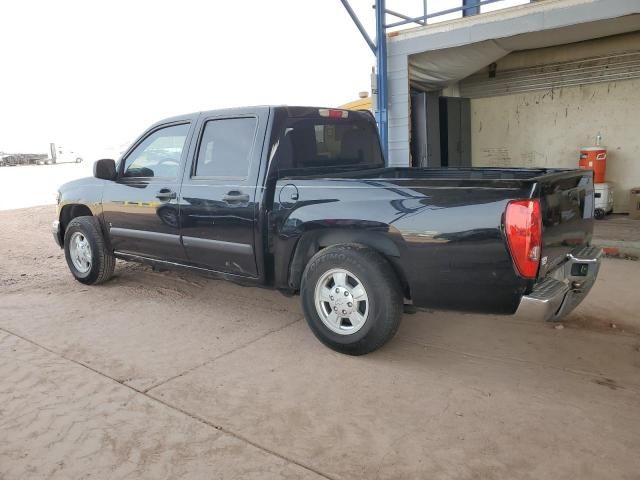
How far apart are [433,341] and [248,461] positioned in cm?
201

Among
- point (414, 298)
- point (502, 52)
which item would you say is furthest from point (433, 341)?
point (502, 52)

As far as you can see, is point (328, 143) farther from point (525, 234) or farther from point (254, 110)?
point (525, 234)

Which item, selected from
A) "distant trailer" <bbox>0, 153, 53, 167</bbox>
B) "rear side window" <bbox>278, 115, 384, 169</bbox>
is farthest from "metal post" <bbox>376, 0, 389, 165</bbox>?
"distant trailer" <bbox>0, 153, 53, 167</bbox>

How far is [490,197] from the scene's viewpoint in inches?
124

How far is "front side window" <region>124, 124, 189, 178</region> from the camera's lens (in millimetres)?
4938

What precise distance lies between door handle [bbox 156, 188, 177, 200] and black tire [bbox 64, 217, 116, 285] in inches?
47.7

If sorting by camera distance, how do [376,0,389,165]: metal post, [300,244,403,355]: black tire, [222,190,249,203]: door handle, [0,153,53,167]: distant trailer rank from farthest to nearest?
[0,153,53,167]: distant trailer < [376,0,389,165]: metal post < [222,190,249,203]: door handle < [300,244,403,355]: black tire

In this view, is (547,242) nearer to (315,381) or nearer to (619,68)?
(315,381)

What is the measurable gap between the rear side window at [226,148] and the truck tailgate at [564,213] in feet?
7.49

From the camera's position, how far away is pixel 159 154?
17.0ft

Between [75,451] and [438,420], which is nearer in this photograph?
[75,451]

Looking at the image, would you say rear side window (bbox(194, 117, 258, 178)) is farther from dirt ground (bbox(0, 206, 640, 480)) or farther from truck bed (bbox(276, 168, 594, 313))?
dirt ground (bbox(0, 206, 640, 480))

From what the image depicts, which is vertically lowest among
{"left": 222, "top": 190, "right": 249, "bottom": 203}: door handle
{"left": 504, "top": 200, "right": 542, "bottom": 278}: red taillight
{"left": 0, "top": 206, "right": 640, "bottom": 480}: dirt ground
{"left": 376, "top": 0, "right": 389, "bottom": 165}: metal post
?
{"left": 0, "top": 206, "right": 640, "bottom": 480}: dirt ground

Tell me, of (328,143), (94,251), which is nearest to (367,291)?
(328,143)
